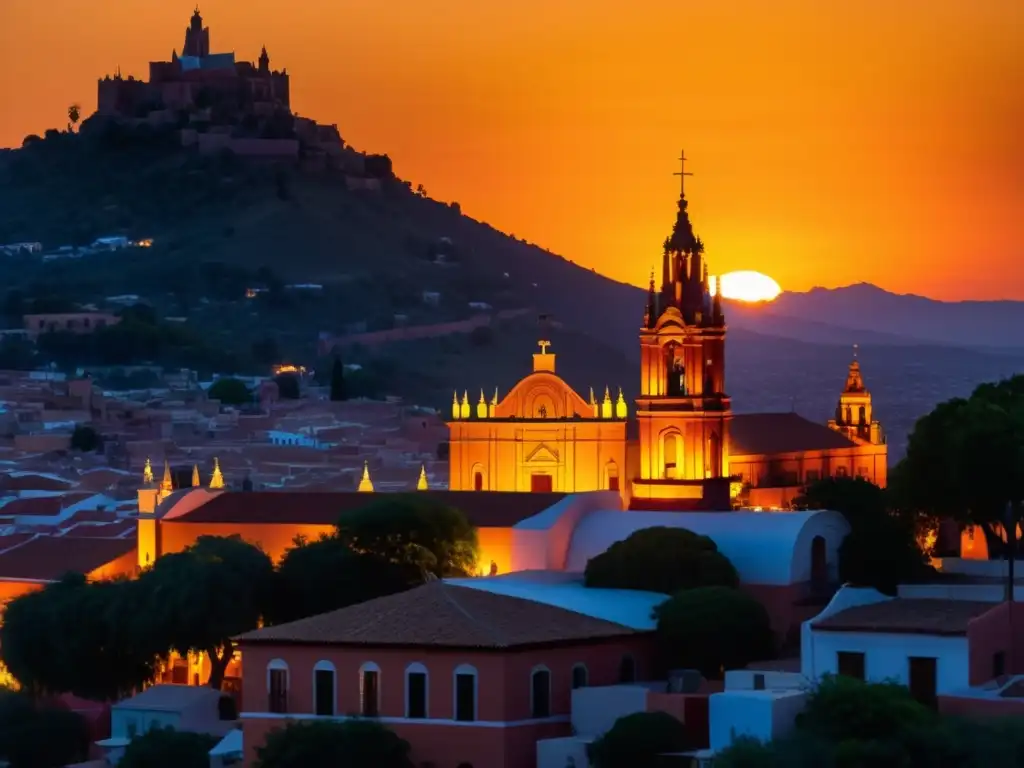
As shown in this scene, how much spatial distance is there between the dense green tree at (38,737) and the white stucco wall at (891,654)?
35.9 feet

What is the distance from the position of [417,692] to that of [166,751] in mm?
3700

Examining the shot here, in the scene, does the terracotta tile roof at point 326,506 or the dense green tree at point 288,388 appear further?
the dense green tree at point 288,388

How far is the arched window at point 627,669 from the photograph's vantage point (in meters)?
44.6

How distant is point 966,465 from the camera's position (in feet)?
172

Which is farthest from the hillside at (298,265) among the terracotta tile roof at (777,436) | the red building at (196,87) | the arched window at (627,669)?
the arched window at (627,669)

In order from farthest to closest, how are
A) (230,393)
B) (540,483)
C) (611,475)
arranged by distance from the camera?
(230,393), (540,483), (611,475)

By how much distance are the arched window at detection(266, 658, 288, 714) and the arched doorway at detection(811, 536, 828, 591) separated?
36.8 ft

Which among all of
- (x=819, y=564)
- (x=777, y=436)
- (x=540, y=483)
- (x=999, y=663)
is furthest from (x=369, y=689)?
(x=777, y=436)

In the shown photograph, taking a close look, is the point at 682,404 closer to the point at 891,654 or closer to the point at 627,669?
the point at 627,669

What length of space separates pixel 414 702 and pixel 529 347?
114m

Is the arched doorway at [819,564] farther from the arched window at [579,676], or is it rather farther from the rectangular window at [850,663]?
the rectangular window at [850,663]

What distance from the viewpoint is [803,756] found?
3656 cm

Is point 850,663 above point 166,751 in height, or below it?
above

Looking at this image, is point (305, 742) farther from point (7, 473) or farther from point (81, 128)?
point (81, 128)
